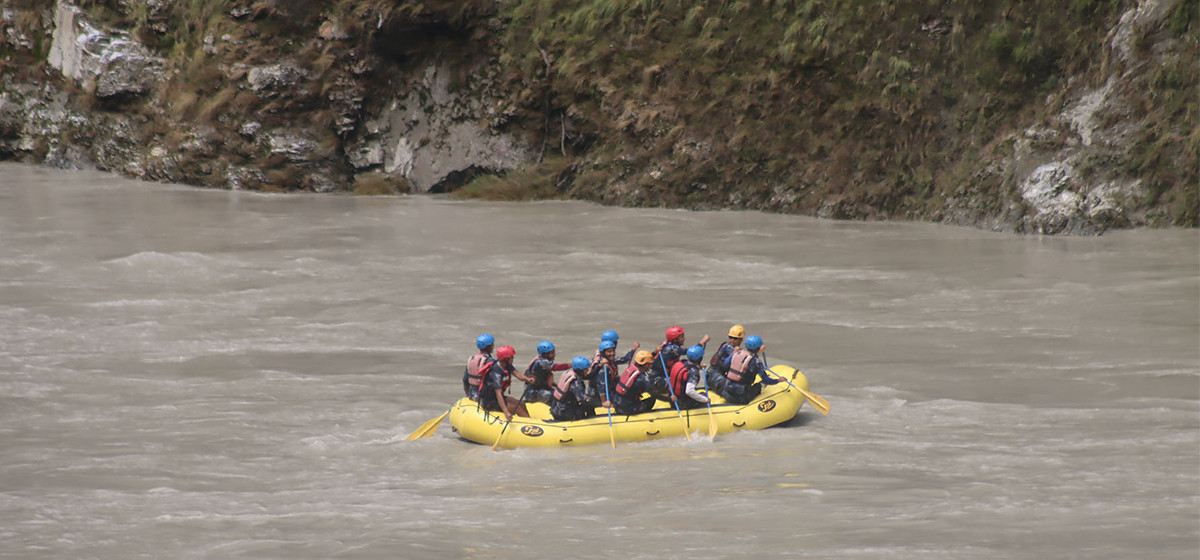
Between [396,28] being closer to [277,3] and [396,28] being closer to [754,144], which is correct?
[277,3]

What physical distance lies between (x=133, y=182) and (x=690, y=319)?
1723 centimetres

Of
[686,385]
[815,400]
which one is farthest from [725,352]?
[815,400]

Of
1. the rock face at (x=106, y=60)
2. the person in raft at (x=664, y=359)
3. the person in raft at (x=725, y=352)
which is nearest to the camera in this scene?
the person in raft at (x=664, y=359)

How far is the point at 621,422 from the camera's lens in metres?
8.82

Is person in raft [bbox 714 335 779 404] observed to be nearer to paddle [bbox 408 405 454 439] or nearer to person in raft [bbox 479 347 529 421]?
person in raft [bbox 479 347 529 421]

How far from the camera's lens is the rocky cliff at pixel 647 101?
17.5 metres

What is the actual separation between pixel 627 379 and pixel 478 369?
1091mm

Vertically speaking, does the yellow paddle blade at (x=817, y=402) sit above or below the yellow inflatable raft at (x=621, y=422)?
above

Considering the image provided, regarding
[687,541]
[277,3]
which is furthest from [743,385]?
[277,3]

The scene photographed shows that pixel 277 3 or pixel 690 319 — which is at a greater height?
pixel 277 3

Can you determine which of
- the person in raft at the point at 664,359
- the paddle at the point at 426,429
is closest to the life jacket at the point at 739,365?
the person in raft at the point at 664,359

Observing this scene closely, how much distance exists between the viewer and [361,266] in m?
16.3

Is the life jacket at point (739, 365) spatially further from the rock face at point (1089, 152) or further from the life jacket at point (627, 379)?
the rock face at point (1089, 152)

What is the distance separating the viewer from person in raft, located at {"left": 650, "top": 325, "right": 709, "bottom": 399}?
908 centimetres
